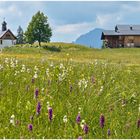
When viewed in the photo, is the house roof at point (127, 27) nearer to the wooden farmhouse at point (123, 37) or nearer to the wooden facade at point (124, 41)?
the wooden farmhouse at point (123, 37)

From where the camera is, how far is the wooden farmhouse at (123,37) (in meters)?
133

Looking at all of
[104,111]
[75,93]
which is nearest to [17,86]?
[75,93]

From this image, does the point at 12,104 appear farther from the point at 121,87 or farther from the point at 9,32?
the point at 9,32

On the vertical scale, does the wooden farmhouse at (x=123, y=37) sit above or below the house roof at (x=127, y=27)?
below

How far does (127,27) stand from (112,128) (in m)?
136

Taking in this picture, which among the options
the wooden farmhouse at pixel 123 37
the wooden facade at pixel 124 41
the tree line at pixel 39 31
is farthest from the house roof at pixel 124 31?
the tree line at pixel 39 31

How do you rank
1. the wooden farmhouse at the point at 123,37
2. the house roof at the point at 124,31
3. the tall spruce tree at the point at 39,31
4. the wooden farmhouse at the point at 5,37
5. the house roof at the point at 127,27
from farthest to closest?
1. the wooden farmhouse at the point at 5,37
2. the house roof at the point at 127,27
3. the house roof at the point at 124,31
4. the wooden farmhouse at the point at 123,37
5. the tall spruce tree at the point at 39,31

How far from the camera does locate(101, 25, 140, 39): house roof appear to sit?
441ft

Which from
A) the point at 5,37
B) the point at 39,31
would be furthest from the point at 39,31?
the point at 5,37

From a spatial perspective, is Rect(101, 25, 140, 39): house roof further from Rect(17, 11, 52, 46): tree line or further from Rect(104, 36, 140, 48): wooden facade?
Rect(17, 11, 52, 46): tree line

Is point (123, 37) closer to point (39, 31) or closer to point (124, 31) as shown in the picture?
point (124, 31)

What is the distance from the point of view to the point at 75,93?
22.7 feet

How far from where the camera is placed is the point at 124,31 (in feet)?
448

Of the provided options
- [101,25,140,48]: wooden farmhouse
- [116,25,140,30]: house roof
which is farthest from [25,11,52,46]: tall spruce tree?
[116,25,140,30]: house roof
